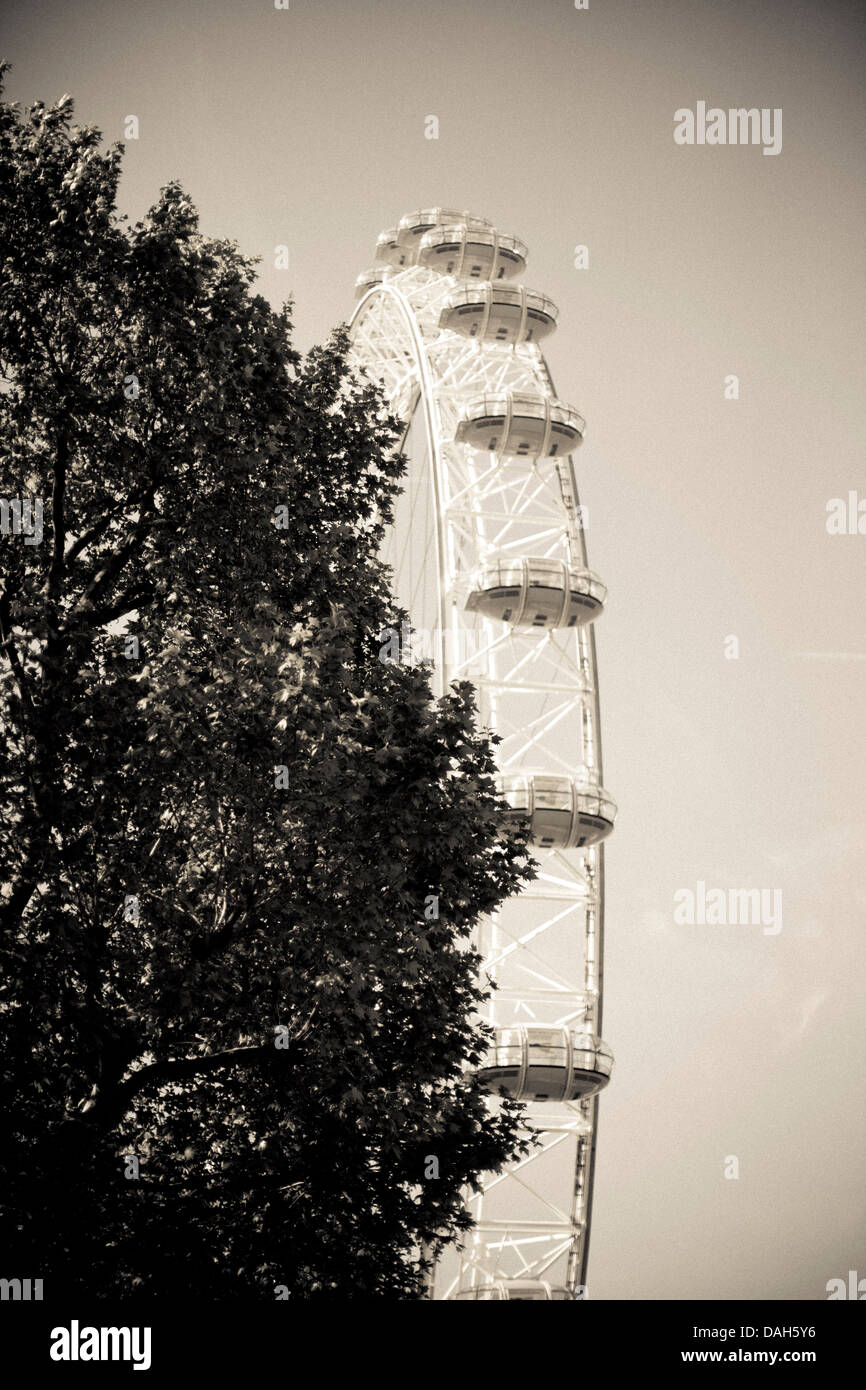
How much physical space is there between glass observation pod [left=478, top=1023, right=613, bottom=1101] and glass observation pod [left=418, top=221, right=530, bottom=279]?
21615 mm

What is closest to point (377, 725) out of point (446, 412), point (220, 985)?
point (220, 985)

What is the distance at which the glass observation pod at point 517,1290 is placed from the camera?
98.8ft

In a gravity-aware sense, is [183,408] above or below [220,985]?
above

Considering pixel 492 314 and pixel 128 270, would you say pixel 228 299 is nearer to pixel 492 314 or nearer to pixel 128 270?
pixel 128 270

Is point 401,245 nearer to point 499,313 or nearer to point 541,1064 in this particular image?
point 499,313

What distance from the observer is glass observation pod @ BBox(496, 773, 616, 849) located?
30.0 metres

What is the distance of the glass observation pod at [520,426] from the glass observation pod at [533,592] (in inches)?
158

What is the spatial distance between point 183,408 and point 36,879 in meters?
5.21

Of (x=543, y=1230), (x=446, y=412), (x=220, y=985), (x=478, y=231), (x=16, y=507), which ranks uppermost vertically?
(x=478, y=231)

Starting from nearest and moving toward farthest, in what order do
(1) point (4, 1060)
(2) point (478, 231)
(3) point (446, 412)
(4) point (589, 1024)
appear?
(1) point (4, 1060) < (4) point (589, 1024) < (3) point (446, 412) < (2) point (478, 231)

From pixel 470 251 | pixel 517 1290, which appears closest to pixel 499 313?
pixel 470 251

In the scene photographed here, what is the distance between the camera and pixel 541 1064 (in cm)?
2797

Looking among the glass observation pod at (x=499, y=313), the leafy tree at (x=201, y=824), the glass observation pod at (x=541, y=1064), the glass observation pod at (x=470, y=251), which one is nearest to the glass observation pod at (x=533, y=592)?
the glass observation pod at (x=499, y=313)

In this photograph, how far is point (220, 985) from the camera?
45.8 ft
